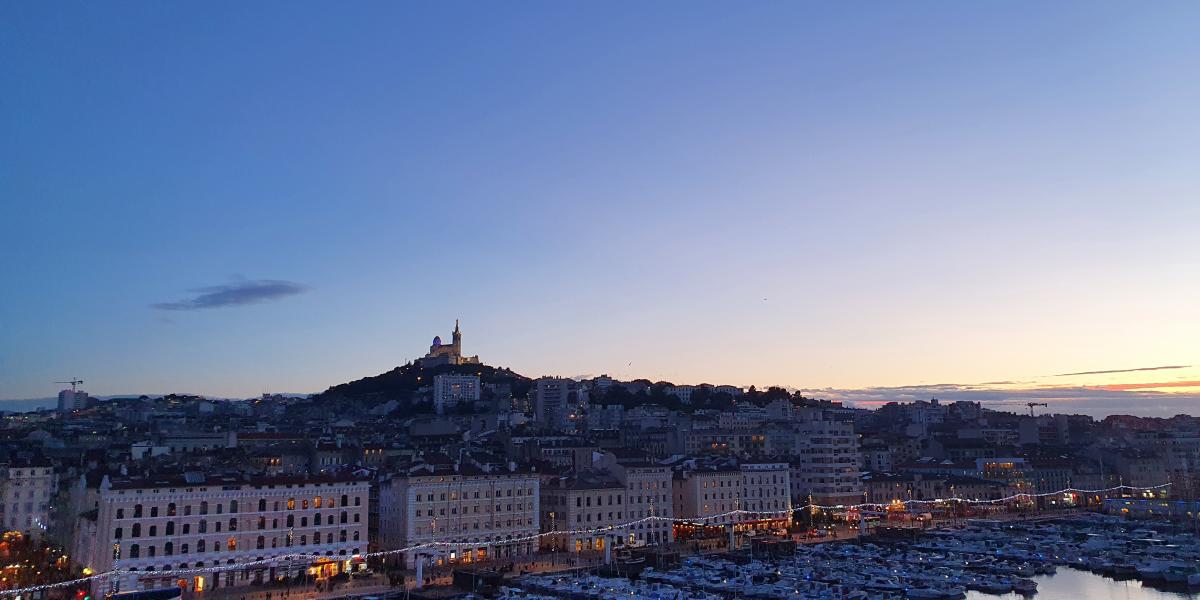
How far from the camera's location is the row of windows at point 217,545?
4978cm

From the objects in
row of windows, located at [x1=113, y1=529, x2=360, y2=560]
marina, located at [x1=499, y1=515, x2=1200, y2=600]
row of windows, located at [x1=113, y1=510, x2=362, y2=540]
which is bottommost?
marina, located at [x1=499, y1=515, x2=1200, y2=600]

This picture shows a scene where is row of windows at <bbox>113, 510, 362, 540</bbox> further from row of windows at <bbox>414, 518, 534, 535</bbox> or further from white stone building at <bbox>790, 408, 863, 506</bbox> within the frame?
white stone building at <bbox>790, 408, 863, 506</bbox>

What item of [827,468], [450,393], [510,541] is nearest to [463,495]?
[510,541]

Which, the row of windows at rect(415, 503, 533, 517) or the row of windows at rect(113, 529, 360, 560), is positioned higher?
the row of windows at rect(415, 503, 533, 517)

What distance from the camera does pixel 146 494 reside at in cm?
5053

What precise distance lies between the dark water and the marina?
2.8 inches

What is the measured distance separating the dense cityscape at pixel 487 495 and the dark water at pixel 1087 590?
18.2 m

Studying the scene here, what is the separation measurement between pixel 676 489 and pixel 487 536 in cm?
2151

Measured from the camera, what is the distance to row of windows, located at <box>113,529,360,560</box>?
49.8 metres

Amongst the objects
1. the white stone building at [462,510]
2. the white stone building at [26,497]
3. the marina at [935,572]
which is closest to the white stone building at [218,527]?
the white stone building at [462,510]

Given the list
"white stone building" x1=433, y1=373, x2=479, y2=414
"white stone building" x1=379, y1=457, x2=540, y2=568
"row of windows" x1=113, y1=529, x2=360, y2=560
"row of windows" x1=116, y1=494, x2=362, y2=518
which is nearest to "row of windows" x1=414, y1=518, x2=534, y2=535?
"white stone building" x1=379, y1=457, x2=540, y2=568

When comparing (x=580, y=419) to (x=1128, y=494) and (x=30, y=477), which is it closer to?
(x=1128, y=494)

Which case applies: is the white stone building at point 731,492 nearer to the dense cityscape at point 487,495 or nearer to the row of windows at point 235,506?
the dense cityscape at point 487,495

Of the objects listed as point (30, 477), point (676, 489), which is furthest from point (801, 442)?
point (30, 477)
